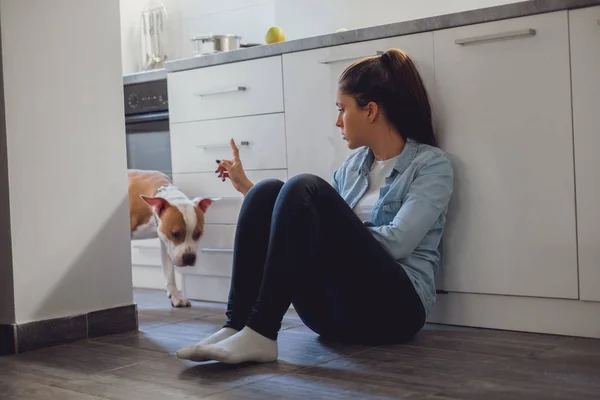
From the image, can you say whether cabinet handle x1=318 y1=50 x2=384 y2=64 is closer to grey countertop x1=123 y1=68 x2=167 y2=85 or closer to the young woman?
the young woman

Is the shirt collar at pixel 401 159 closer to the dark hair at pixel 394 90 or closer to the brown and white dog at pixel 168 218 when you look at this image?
the dark hair at pixel 394 90

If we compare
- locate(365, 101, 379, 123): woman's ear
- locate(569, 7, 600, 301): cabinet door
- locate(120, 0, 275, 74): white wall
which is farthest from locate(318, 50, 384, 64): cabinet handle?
locate(120, 0, 275, 74): white wall

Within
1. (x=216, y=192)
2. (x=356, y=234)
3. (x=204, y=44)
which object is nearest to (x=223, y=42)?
(x=204, y=44)

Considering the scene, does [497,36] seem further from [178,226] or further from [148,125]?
[148,125]

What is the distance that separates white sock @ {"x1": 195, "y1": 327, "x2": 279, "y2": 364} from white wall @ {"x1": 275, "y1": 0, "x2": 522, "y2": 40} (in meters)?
1.69

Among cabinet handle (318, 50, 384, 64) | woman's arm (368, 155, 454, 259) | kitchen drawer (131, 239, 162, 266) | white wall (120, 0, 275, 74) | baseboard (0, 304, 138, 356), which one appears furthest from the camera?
→ white wall (120, 0, 275, 74)

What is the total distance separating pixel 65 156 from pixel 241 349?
91 cm

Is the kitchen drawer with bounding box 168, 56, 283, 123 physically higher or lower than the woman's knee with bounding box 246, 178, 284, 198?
higher

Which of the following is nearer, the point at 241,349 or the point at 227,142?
→ the point at 241,349

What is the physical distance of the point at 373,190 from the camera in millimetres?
2309

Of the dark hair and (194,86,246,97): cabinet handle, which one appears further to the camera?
(194,86,246,97): cabinet handle

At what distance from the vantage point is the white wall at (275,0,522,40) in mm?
3102

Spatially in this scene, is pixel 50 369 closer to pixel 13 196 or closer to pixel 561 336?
pixel 13 196

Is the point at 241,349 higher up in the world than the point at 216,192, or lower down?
lower down
